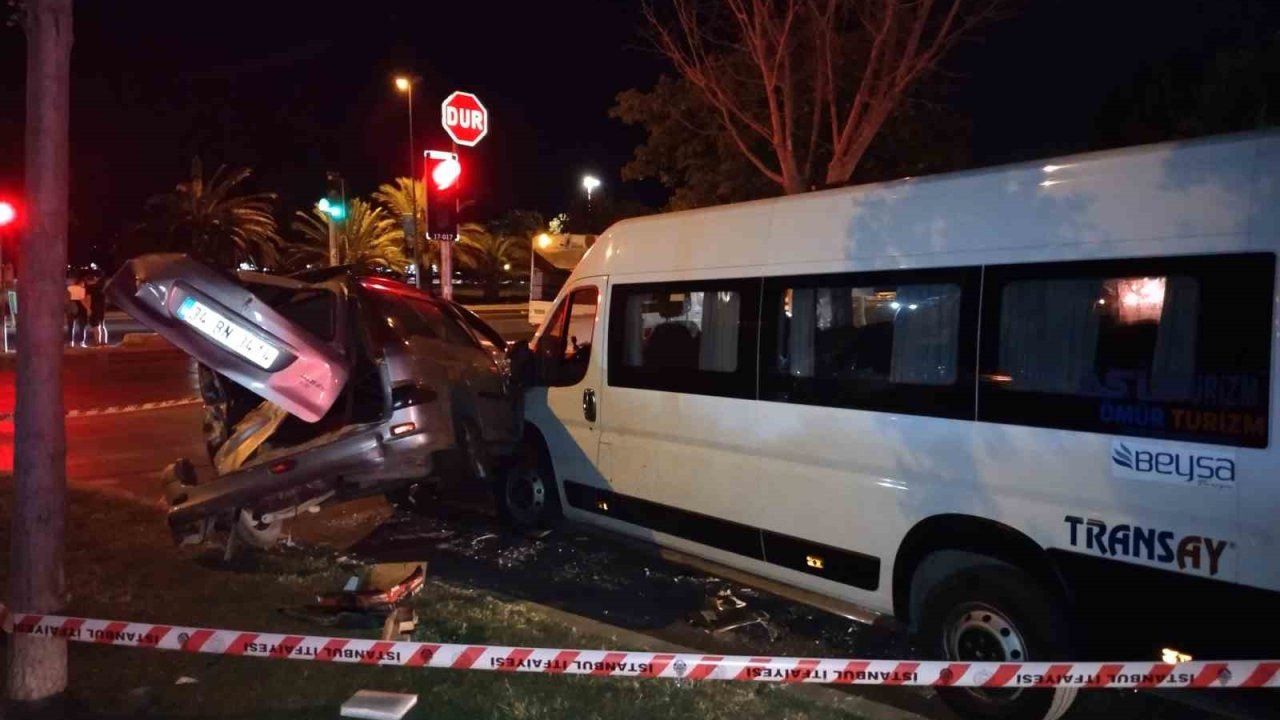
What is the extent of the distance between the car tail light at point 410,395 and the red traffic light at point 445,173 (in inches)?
211

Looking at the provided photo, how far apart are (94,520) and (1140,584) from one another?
7520 millimetres

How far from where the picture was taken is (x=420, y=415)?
281 inches

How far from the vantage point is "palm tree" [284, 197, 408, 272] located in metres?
45.0

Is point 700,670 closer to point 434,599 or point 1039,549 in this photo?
point 1039,549

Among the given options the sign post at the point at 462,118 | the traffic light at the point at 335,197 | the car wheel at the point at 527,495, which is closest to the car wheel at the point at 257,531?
the car wheel at the point at 527,495

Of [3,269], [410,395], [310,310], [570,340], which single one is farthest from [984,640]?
[3,269]

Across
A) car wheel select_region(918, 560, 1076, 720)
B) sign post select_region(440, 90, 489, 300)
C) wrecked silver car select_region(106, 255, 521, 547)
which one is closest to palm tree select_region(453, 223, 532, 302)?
sign post select_region(440, 90, 489, 300)

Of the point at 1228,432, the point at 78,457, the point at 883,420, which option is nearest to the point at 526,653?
the point at 883,420

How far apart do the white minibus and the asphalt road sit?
0.39 m

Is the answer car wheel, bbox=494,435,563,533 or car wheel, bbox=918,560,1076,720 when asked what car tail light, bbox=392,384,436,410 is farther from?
car wheel, bbox=918,560,1076,720

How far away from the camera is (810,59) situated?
14.4 meters

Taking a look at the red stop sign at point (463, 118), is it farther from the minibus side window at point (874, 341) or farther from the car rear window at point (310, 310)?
the minibus side window at point (874, 341)

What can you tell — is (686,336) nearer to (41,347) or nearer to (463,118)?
(41,347)

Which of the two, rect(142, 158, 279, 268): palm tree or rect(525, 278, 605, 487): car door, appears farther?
rect(142, 158, 279, 268): palm tree
